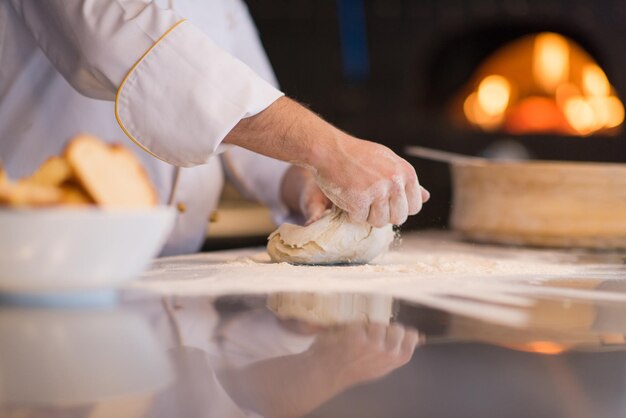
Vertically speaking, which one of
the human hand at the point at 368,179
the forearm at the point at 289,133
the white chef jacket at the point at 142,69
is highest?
the white chef jacket at the point at 142,69

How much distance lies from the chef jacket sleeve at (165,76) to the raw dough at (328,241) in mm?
179

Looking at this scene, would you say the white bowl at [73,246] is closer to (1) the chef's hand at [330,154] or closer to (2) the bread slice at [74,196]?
(2) the bread slice at [74,196]

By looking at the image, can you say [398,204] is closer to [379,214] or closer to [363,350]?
[379,214]

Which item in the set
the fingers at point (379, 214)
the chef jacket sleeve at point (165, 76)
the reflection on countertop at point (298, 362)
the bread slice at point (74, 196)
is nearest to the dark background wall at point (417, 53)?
the fingers at point (379, 214)

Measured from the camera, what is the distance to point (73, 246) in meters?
0.54

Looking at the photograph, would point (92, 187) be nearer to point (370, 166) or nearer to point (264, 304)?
point (264, 304)

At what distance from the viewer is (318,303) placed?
74 centimetres

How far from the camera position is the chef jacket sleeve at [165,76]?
0.97 metres

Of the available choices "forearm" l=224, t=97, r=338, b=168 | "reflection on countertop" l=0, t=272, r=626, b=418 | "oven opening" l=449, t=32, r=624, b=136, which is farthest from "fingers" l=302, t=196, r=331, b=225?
"oven opening" l=449, t=32, r=624, b=136

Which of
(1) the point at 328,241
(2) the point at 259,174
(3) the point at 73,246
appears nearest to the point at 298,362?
(3) the point at 73,246

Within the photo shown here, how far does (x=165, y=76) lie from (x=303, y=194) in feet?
1.71

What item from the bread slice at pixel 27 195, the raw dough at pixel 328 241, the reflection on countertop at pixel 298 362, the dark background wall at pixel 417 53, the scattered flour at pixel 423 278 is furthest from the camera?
the dark background wall at pixel 417 53

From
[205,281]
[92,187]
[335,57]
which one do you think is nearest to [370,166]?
[205,281]

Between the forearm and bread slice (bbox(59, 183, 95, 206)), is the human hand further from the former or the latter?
bread slice (bbox(59, 183, 95, 206))
